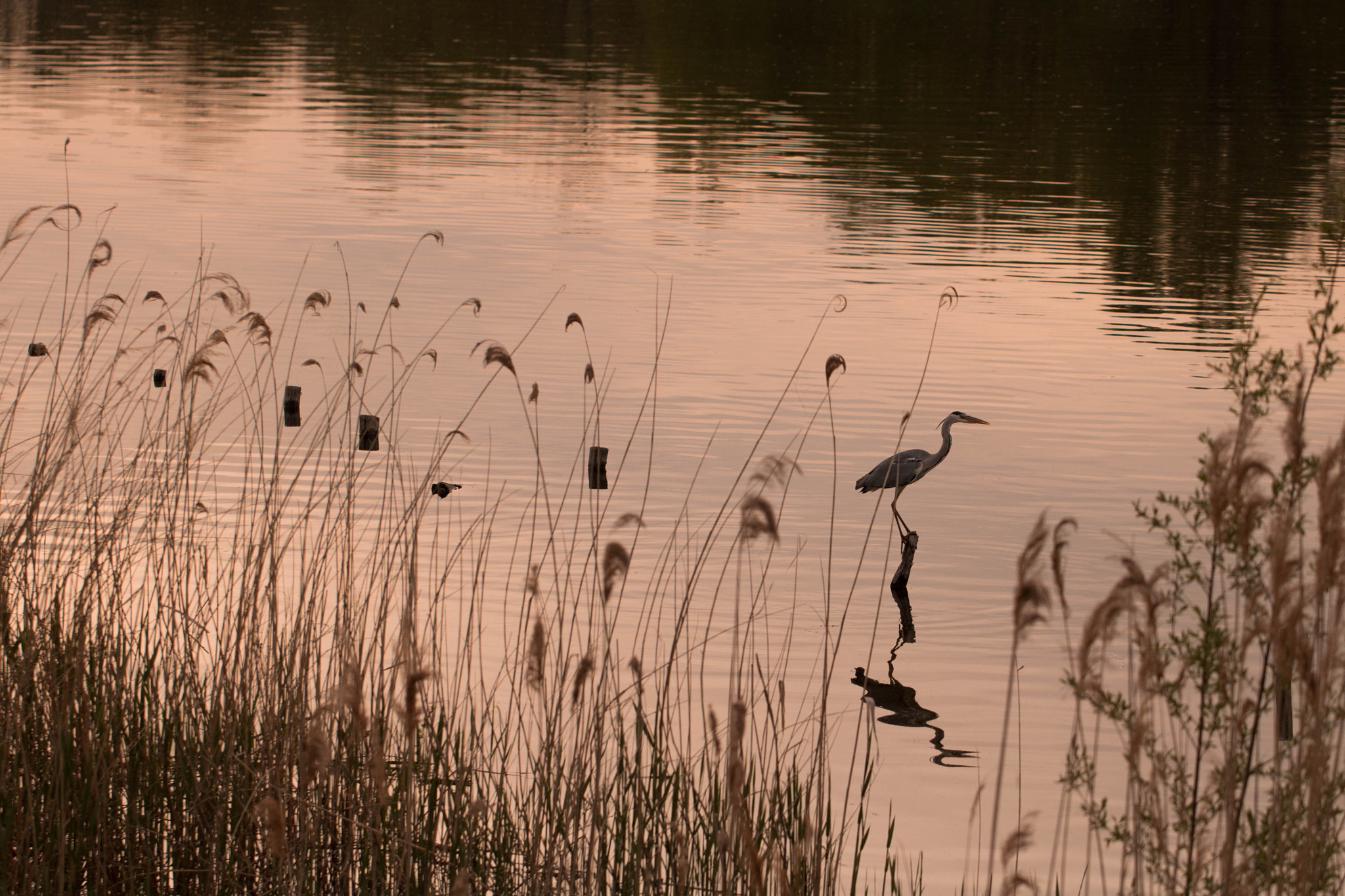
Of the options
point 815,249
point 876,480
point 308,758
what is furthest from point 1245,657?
point 815,249

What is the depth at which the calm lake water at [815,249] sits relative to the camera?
9633 millimetres

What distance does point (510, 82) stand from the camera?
1517 inches

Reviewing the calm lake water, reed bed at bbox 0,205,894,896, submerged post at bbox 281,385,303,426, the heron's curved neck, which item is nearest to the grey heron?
the heron's curved neck

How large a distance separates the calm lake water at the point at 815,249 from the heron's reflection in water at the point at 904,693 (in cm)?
6

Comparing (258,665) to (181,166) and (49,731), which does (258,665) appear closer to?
(49,731)

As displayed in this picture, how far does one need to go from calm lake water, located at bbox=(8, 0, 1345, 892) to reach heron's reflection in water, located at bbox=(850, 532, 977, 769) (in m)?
0.06

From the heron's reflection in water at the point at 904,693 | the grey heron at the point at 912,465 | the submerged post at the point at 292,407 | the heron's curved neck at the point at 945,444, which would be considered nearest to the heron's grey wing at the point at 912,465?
the grey heron at the point at 912,465

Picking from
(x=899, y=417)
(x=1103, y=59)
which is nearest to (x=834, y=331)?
(x=899, y=417)

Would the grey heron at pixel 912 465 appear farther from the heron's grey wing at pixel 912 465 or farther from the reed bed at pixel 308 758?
the reed bed at pixel 308 758

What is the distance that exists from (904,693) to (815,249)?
1165cm

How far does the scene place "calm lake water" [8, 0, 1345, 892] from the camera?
9633 millimetres

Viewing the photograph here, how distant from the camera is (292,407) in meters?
10.2

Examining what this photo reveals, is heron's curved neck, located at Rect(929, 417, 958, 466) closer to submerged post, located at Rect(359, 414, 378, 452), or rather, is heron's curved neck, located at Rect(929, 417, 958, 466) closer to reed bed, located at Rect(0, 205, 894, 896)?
submerged post, located at Rect(359, 414, 378, 452)

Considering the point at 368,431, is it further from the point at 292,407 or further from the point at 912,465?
the point at 912,465
